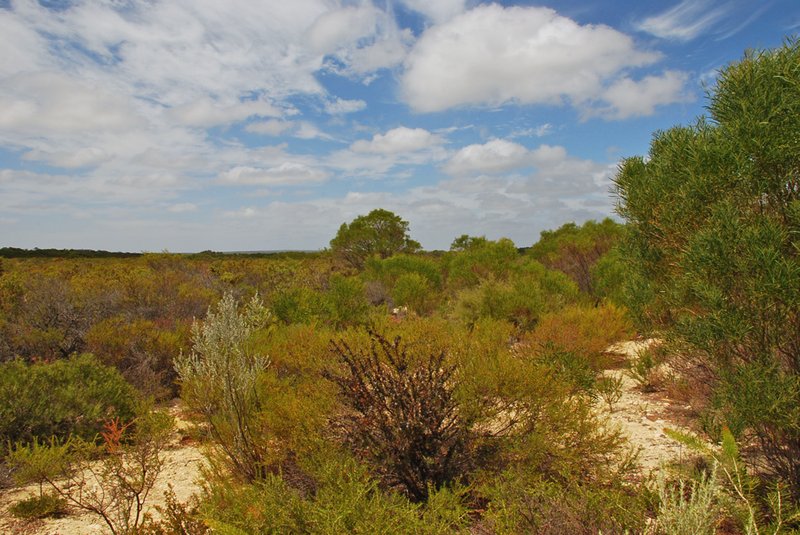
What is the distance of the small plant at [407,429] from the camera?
4.11 meters

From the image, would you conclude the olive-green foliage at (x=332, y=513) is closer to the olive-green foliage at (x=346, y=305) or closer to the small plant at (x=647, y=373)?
the small plant at (x=647, y=373)

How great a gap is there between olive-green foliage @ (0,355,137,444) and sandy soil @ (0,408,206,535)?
93 cm

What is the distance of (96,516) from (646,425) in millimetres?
6542

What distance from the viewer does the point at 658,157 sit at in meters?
4.62

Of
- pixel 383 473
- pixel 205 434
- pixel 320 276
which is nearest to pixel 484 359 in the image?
pixel 383 473

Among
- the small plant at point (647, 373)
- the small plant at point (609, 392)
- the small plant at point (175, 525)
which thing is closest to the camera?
the small plant at point (175, 525)

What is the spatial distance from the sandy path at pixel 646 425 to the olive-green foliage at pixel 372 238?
68.5 feet

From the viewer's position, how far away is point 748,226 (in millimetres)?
3482

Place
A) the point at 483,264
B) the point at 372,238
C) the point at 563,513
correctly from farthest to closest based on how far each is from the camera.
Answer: the point at 372,238 → the point at 483,264 → the point at 563,513

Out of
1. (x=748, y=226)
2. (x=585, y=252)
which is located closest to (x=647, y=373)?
(x=748, y=226)

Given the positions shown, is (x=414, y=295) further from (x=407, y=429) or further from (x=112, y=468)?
(x=112, y=468)

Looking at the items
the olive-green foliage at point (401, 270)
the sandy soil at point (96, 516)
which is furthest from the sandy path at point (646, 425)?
the olive-green foliage at point (401, 270)

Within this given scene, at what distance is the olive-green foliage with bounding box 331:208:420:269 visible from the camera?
28.6m

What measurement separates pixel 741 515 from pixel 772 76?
3.25 metres
